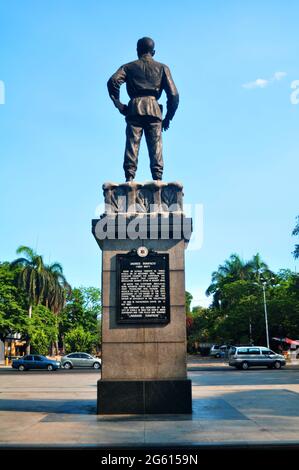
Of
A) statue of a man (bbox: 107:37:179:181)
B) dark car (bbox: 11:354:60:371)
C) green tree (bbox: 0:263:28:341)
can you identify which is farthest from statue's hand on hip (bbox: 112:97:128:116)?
green tree (bbox: 0:263:28:341)

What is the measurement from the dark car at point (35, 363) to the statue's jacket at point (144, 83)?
2829cm

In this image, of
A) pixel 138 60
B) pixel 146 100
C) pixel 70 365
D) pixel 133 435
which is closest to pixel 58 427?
pixel 133 435

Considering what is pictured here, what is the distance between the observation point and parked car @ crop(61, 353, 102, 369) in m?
35.8

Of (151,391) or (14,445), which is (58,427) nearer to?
(14,445)

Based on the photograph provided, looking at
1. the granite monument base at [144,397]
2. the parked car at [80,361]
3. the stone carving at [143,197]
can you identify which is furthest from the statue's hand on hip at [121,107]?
the parked car at [80,361]

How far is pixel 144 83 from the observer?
33.6ft

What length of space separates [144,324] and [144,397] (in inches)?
52.5

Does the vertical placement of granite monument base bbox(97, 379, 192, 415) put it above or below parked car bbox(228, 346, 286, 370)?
above

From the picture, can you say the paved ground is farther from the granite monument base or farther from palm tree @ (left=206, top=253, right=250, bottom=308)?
palm tree @ (left=206, top=253, right=250, bottom=308)

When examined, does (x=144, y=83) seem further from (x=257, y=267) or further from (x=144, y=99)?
(x=257, y=267)

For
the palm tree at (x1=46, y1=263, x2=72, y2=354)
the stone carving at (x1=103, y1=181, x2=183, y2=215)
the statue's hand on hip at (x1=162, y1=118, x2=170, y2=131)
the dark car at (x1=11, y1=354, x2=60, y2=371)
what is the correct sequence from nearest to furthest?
1. the stone carving at (x1=103, y1=181, x2=183, y2=215)
2. the statue's hand on hip at (x1=162, y1=118, x2=170, y2=131)
3. the dark car at (x1=11, y1=354, x2=60, y2=371)
4. the palm tree at (x1=46, y1=263, x2=72, y2=354)

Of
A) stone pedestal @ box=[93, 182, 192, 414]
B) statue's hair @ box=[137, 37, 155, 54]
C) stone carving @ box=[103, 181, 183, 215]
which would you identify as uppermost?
statue's hair @ box=[137, 37, 155, 54]

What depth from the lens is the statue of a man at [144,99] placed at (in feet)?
33.4

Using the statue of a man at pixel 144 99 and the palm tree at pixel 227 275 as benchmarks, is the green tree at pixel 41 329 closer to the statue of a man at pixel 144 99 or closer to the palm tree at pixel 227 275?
the palm tree at pixel 227 275
